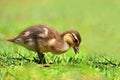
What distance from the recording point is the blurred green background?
18.5m

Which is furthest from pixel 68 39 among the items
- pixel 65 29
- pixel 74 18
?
pixel 74 18

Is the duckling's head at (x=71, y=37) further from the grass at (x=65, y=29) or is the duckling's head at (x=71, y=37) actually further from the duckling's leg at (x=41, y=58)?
the duckling's leg at (x=41, y=58)

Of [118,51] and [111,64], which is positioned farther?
[118,51]

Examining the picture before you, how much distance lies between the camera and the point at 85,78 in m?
10.9

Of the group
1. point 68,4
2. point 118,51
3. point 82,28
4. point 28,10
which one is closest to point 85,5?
point 68,4

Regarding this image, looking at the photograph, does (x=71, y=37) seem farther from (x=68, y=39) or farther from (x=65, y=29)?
(x=65, y=29)

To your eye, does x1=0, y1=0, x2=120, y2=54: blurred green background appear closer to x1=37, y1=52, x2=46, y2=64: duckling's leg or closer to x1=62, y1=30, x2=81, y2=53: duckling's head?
x1=62, y1=30, x2=81, y2=53: duckling's head

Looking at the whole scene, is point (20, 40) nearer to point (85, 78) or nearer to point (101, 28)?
point (85, 78)

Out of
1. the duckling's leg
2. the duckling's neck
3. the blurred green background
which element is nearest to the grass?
the blurred green background

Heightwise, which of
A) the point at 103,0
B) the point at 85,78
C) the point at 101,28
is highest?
the point at 103,0

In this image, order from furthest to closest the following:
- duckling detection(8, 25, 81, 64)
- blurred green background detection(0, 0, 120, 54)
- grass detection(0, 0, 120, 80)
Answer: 1. blurred green background detection(0, 0, 120, 54)
2. duckling detection(8, 25, 81, 64)
3. grass detection(0, 0, 120, 80)

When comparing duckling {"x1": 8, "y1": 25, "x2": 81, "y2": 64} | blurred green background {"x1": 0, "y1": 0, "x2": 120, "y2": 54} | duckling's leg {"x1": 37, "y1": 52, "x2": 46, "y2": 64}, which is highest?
blurred green background {"x1": 0, "y1": 0, "x2": 120, "y2": 54}

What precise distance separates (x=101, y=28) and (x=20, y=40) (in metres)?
9.50

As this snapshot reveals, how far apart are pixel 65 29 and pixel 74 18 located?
9.40 ft
